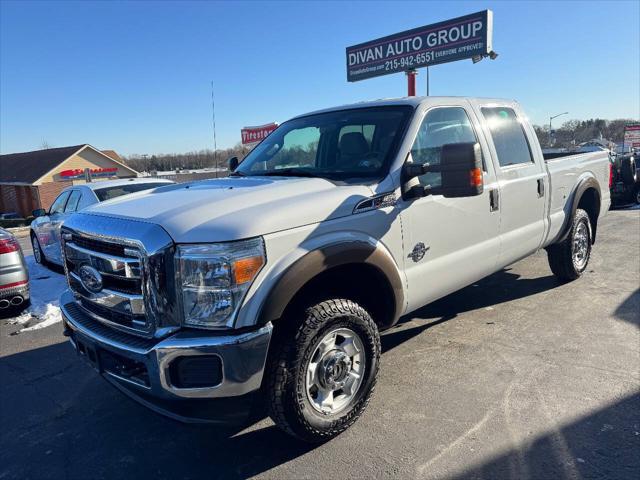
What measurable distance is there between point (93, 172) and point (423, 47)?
34654mm

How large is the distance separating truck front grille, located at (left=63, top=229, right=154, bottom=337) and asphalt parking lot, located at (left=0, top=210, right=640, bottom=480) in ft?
2.09

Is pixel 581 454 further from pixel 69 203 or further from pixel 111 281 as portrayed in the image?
pixel 69 203

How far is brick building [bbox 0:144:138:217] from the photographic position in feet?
141

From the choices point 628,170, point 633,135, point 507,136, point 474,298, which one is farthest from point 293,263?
point 633,135

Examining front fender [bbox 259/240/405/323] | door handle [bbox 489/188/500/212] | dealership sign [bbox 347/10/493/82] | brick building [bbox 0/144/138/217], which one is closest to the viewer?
front fender [bbox 259/240/405/323]

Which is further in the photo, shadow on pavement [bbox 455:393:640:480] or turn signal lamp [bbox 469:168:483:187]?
turn signal lamp [bbox 469:168:483:187]

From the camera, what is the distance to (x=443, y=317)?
5.19 m

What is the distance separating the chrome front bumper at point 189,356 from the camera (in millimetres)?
2539

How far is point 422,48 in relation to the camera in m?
19.2

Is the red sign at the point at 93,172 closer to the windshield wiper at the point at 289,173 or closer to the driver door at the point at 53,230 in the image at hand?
the driver door at the point at 53,230

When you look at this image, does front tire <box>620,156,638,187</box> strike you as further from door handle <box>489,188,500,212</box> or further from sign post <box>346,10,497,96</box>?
sign post <box>346,10,497,96</box>

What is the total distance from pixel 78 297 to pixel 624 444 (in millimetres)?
3473

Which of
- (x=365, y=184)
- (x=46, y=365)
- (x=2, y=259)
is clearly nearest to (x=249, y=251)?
(x=365, y=184)

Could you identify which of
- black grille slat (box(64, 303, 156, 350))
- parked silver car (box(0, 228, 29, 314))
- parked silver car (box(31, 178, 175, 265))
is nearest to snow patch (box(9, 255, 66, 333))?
parked silver car (box(0, 228, 29, 314))
